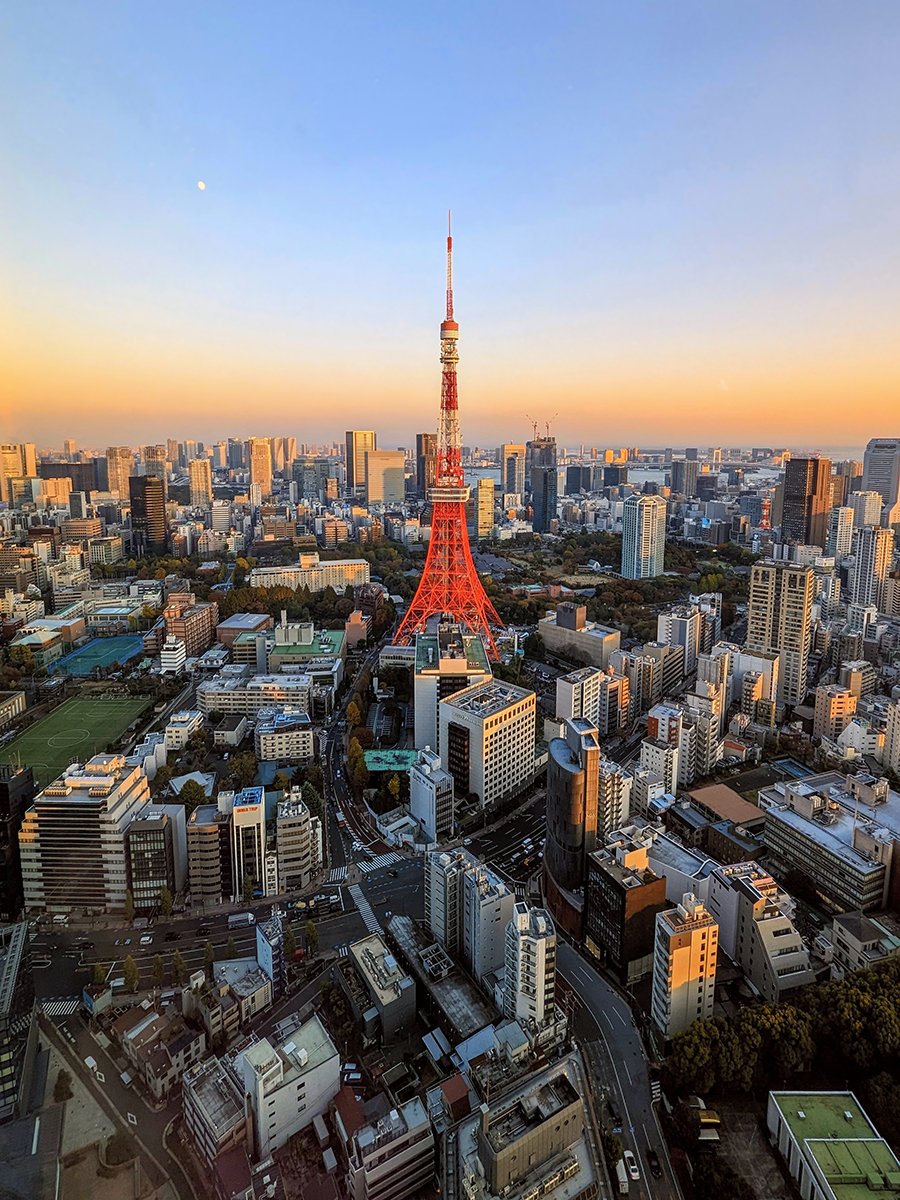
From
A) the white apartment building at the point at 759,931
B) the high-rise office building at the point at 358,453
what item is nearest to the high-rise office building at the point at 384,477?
the high-rise office building at the point at 358,453

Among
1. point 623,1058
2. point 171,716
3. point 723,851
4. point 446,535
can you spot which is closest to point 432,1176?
point 623,1058

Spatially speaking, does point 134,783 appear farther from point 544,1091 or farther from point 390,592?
point 390,592

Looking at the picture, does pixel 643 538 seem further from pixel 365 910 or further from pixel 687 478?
pixel 687 478

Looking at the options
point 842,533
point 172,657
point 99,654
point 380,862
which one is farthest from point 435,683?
point 842,533

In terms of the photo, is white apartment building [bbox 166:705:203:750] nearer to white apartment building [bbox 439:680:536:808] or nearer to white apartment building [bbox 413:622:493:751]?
white apartment building [bbox 413:622:493:751]

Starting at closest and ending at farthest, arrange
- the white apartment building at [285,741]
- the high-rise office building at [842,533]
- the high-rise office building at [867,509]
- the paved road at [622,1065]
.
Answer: the paved road at [622,1065] → the white apartment building at [285,741] → the high-rise office building at [842,533] → the high-rise office building at [867,509]

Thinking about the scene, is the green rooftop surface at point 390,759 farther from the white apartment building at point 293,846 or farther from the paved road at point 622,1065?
the paved road at point 622,1065
